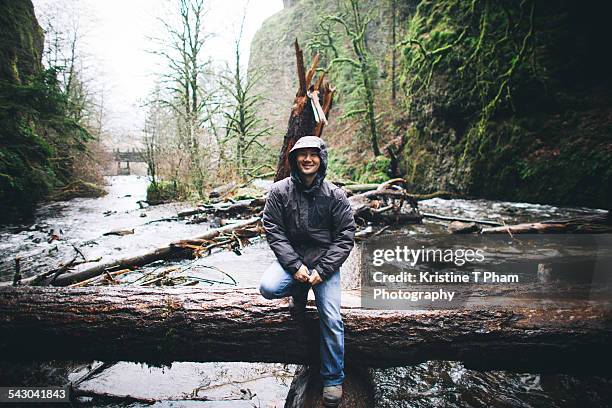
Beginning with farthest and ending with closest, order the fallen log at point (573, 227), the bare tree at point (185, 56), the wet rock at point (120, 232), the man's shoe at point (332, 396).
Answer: the bare tree at point (185, 56) → the wet rock at point (120, 232) → the fallen log at point (573, 227) → the man's shoe at point (332, 396)

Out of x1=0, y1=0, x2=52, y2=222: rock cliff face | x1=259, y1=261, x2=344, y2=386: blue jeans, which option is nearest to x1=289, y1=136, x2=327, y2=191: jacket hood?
x1=259, y1=261, x2=344, y2=386: blue jeans

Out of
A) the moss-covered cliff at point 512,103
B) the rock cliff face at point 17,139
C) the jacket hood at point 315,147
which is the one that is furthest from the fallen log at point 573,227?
the rock cliff face at point 17,139

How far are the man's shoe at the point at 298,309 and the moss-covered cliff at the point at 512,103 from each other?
10.1 metres

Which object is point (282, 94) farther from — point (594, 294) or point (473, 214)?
point (594, 294)

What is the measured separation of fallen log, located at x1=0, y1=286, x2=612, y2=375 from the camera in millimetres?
2422

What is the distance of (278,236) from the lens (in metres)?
2.51

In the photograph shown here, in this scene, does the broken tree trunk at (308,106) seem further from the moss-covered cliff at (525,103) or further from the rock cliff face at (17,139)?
the moss-covered cliff at (525,103)

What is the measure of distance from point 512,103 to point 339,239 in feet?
37.3

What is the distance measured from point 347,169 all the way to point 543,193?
11.6 metres

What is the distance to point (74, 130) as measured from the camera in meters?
8.27

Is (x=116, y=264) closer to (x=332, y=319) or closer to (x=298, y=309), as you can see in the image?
(x=298, y=309)

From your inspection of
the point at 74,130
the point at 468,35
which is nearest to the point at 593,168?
the point at 468,35

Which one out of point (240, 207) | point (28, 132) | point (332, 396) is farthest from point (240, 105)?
point (332, 396)

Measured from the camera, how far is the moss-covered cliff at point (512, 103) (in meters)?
9.51
